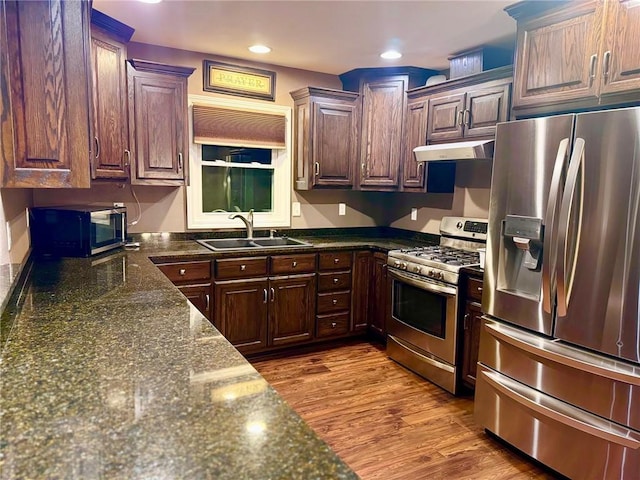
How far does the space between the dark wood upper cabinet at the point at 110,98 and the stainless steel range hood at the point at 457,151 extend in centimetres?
213

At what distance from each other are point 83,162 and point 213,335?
0.76 meters

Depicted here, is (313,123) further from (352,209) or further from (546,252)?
(546,252)

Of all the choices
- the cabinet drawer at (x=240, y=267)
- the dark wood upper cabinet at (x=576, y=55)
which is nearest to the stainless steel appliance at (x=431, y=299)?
the cabinet drawer at (x=240, y=267)

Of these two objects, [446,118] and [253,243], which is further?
[253,243]

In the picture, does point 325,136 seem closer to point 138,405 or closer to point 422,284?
point 422,284

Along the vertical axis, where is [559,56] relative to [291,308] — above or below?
above

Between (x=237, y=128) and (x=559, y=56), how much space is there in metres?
2.40

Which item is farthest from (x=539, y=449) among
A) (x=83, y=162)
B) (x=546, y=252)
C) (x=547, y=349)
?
(x=83, y=162)

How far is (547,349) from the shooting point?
2.09m

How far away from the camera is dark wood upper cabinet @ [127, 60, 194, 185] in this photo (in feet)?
10.0

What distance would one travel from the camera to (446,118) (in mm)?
3305

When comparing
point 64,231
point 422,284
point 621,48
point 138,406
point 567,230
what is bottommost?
point 422,284

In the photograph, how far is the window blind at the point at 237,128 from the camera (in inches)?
139

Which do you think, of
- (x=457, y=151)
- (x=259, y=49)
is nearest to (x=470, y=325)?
(x=457, y=151)
